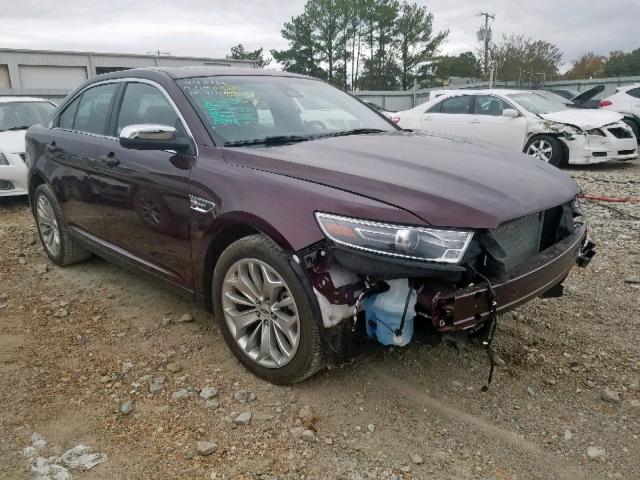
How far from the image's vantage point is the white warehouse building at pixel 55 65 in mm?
31594

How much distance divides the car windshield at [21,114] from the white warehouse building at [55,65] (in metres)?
23.6

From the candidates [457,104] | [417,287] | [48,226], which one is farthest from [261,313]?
[457,104]

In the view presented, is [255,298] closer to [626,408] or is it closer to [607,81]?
[626,408]

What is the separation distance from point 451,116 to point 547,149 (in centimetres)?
189

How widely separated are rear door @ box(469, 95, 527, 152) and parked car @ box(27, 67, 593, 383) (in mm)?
6192

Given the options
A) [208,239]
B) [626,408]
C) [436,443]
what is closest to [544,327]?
[626,408]

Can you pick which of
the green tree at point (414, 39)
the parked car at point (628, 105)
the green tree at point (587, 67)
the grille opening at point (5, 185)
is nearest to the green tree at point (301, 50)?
the green tree at point (414, 39)

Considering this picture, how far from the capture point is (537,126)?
9.23 metres

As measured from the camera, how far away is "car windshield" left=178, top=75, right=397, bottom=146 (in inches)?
125

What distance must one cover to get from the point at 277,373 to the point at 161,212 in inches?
47.1

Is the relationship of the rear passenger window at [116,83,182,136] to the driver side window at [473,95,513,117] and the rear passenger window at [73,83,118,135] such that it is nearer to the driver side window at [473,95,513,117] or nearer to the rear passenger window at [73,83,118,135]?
the rear passenger window at [73,83,118,135]

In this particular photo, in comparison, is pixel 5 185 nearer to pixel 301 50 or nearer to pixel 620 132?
pixel 620 132

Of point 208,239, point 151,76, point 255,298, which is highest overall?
point 151,76

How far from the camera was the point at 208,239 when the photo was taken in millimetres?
2961
